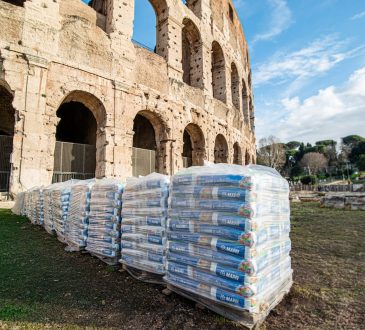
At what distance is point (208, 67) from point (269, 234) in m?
12.9

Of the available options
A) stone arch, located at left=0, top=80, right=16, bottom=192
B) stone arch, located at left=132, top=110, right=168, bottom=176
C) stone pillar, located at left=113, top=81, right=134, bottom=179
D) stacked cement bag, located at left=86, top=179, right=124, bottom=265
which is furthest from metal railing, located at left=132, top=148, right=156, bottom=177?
stacked cement bag, located at left=86, top=179, right=124, bottom=265

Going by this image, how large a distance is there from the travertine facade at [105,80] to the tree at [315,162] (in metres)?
36.4

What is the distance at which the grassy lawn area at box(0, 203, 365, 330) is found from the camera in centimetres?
196

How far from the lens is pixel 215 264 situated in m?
2.04

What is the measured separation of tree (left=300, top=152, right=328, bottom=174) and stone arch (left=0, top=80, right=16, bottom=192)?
44.7 metres

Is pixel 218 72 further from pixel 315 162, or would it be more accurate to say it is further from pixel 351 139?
pixel 351 139

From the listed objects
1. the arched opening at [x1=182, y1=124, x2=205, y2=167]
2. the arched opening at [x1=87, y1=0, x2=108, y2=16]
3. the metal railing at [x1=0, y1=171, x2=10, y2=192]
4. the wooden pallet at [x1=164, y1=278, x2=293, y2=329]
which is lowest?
the wooden pallet at [x1=164, y1=278, x2=293, y2=329]

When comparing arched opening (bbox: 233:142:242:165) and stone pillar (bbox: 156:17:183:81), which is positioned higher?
stone pillar (bbox: 156:17:183:81)

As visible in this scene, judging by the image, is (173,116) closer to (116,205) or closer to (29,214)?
(29,214)

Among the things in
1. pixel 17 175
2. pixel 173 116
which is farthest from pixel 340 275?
pixel 173 116

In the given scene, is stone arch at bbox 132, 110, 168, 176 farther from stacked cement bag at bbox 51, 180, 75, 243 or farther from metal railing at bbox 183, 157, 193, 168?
stacked cement bag at bbox 51, 180, 75, 243

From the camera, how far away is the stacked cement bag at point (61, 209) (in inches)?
165

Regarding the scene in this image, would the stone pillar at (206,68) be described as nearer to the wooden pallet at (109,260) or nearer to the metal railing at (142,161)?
the metal railing at (142,161)

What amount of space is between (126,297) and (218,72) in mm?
15239
